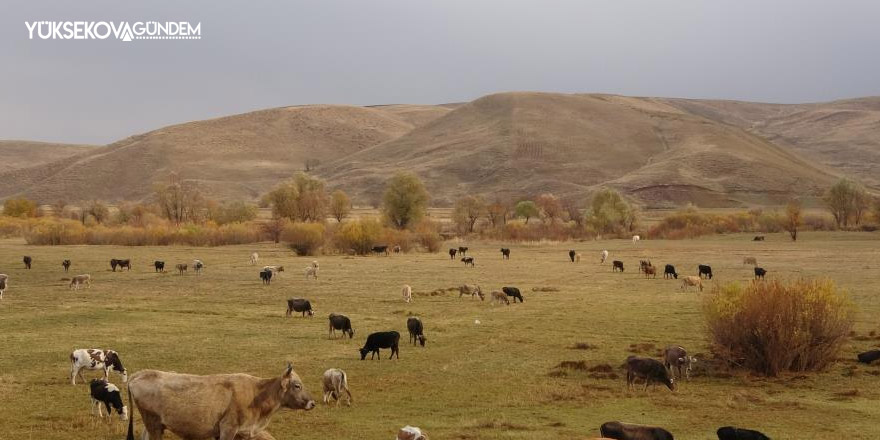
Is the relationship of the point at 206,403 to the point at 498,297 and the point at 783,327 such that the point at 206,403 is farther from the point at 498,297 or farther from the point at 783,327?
the point at 498,297

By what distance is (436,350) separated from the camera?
2452 cm

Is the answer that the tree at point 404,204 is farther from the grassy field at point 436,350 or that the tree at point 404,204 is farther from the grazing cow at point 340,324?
the grazing cow at point 340,324

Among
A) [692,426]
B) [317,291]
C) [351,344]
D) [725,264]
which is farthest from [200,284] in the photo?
[725,264]

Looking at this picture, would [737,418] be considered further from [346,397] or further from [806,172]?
[806,172]

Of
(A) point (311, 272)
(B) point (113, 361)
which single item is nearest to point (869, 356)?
(B) point (113, 361)

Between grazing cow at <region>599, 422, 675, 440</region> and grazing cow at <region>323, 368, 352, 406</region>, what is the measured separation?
643 cm

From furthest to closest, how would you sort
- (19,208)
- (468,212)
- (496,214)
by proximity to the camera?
1. (19,208)
2. (496,214)
3. (468,212)

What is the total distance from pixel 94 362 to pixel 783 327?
1935 centimetres

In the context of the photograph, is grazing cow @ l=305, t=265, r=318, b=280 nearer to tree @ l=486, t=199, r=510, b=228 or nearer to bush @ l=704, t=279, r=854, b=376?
bush @ l=704, t=279, r=854, b=376

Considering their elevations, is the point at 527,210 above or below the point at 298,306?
above

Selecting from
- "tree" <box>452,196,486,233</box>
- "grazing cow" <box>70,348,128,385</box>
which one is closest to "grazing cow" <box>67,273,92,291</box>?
"grazing cow" <box>70,348,128,385</box>

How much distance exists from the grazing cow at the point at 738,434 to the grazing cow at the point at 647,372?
17.5 ft

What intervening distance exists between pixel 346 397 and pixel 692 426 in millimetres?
7980

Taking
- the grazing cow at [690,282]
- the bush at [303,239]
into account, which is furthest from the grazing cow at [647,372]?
the bush at [303,239]
